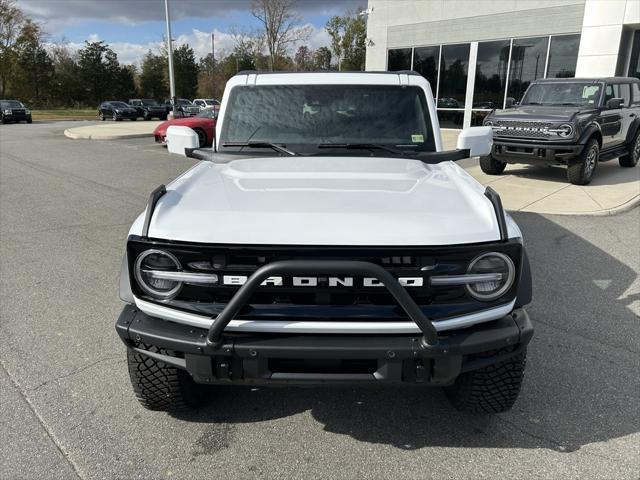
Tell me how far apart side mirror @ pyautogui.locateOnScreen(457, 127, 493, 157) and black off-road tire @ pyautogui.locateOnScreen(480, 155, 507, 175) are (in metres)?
6.96

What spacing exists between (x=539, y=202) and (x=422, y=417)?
244 inches

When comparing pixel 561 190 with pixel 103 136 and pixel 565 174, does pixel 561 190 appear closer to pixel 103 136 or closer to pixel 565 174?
pixel 565 174

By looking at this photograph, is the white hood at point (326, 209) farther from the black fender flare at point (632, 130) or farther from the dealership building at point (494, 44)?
the dealership building at point (494, 44)

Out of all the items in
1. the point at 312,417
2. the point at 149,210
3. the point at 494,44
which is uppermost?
the point at 494,44

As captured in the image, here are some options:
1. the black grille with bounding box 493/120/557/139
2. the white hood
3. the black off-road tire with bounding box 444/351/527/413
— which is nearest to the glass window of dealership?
the black grille with bounding box 493/120/557/139

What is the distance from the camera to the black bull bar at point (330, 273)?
199 cm

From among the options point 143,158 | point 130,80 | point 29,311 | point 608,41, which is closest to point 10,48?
point 130,80

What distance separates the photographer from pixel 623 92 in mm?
10375

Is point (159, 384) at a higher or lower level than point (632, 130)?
lower

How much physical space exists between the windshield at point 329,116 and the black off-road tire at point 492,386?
1.63 m

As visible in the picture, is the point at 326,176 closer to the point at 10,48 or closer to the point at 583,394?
the point at 583,394

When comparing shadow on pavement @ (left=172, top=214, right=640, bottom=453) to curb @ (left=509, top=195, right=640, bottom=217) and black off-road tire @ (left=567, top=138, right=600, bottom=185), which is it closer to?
curb @ (left=509, top=195, right=640, bottom=217)

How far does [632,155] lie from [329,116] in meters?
10.3

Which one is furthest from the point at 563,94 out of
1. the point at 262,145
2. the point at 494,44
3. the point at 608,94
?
the point at 494,44
